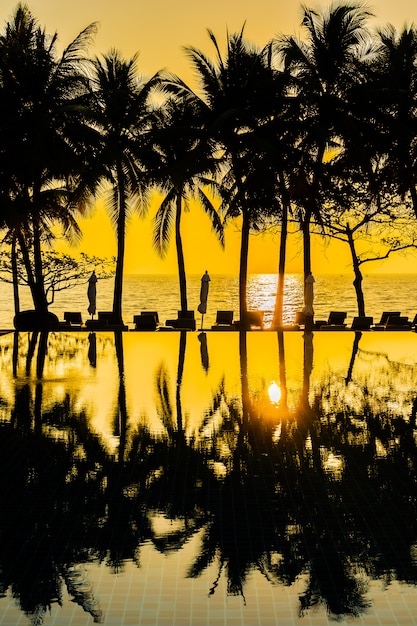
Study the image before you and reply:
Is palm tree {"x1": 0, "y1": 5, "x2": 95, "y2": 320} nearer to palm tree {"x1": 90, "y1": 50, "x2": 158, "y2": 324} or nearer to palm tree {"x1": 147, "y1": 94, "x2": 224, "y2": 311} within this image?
palm tree {"x1": 90, "y1": 50, "x2": 158, "y2": 324}

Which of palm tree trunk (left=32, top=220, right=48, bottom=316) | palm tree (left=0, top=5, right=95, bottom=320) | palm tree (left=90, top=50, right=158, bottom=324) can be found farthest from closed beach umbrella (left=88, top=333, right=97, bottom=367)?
palm tree (left=90, top=50, right=158, bottom=324)

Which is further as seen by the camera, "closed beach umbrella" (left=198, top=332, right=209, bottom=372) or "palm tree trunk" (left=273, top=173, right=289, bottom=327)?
"palm tree trunk" (left=273, top=173, right=289, bottom=327)

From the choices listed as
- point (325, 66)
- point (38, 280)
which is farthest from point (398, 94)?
point (38, 280)

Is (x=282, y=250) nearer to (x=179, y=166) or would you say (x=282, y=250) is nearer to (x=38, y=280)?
(x=179, y=166)

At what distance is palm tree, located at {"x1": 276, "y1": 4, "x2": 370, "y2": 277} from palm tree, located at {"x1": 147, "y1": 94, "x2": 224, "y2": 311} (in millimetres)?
3493

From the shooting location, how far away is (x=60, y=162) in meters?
28.0

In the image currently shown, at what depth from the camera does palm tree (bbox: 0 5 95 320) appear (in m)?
27.7

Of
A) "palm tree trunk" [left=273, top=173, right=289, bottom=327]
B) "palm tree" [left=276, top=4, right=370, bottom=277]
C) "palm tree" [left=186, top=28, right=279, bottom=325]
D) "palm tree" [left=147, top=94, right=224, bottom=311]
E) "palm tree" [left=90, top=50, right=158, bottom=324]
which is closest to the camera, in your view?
"palm tree" [left=276, top=4, right=370, bottom=277]

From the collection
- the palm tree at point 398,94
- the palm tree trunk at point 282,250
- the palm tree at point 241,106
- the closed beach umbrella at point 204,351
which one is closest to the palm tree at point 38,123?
the palm tree at point 241,106

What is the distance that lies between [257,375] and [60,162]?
14.4m

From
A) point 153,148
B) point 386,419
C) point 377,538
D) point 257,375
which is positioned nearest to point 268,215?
point 153,148

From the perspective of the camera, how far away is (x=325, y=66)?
29734 millimetres

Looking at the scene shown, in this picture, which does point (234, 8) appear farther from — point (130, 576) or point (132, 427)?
point (130, 576)

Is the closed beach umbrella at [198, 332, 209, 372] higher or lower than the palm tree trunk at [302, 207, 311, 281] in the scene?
lower
